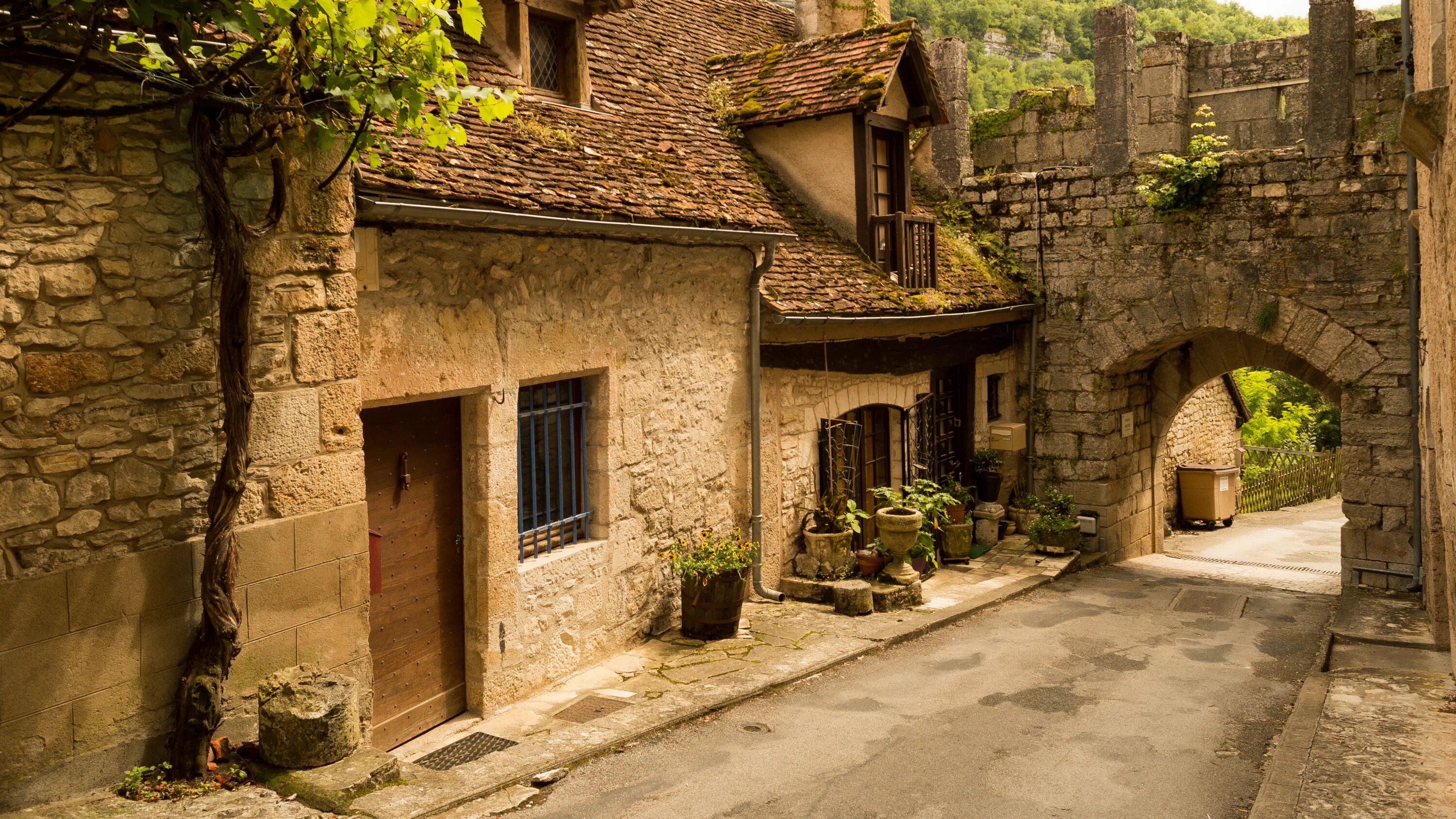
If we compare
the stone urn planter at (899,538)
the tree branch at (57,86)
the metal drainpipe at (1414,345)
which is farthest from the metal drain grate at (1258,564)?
the tree branch at (57,86)

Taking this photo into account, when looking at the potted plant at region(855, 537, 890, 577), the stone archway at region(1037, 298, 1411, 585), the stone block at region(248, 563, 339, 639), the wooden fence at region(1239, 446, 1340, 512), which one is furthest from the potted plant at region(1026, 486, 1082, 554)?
the stone block at region(248, 563, 339, 639)

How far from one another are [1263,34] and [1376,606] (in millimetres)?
22523

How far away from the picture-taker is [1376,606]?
34.4 ft

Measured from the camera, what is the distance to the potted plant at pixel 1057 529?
41.5ft

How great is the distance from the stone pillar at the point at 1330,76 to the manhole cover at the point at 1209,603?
4.51 meters

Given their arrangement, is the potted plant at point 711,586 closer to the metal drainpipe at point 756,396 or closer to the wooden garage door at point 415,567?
the metal drainpipe at point 756,396

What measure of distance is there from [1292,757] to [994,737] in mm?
1603

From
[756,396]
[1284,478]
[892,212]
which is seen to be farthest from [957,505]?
[1284,478]

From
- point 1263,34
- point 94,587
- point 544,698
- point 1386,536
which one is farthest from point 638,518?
point 1263,34

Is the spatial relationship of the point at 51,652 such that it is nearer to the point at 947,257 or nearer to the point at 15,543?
the point at 15,543

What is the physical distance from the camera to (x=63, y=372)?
14.3ft

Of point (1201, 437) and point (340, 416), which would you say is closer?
point (340, 416)

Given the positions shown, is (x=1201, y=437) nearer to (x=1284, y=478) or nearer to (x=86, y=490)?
(x=1284, y=478)

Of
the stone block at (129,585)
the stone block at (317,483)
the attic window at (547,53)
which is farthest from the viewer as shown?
the attic window at (547,53)
